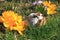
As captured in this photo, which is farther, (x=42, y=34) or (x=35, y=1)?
(x=35, y=1)

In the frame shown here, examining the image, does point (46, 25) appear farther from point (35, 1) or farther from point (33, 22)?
point (35, 1)

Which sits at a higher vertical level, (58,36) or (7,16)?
(7,16)

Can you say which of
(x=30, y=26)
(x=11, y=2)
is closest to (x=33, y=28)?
(x=30, y=26)

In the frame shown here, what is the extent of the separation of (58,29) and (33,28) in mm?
346

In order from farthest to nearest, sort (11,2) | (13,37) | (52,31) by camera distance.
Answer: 1. (11,2)
2. (52,31)
3. (13,37)

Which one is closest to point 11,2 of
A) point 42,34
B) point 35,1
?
point 35,1

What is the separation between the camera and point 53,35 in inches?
132

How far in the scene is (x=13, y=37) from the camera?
3.21 m

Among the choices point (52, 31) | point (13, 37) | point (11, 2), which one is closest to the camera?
point (13, 37)

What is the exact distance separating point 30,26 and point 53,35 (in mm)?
347

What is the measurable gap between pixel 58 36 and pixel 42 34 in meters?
0.21

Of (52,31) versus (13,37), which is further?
(52,31)

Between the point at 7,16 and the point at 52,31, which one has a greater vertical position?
the point at 7,16

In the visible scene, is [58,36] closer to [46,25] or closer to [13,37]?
[46,25]
